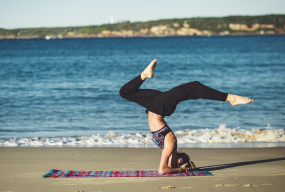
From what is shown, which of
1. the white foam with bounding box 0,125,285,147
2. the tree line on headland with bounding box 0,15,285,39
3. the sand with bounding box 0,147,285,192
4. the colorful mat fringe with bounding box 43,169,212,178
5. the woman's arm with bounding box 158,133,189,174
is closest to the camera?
the sand with bounding box 0,147,285,192

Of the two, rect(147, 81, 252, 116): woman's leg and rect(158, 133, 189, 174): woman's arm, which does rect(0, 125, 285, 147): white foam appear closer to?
rect(158, 133, 189, 174): woman's arm

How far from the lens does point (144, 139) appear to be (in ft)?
31.4

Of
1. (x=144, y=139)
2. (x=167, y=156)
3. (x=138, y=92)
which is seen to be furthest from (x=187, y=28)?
(x=167, y=156)

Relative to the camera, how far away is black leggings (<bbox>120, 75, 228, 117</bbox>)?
5.22 metres

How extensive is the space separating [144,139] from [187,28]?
500ft

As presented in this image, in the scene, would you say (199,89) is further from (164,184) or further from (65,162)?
(65,162)

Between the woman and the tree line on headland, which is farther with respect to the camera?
the tree line on headland

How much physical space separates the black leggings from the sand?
1169 millimetres

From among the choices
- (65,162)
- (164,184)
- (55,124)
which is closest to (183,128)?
(55,124)

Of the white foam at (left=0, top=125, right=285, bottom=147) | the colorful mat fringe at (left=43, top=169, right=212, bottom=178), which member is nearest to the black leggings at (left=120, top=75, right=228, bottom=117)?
the colorful mat fringe at (left=43, top=169, right=212, bottom=178)

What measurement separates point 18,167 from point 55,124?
5.74 m

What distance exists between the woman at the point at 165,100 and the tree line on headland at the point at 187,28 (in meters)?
154

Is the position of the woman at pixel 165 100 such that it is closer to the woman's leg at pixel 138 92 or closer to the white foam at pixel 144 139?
the woman's leg at pixel 138 92

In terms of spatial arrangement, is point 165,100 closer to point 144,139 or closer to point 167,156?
point 167,156
